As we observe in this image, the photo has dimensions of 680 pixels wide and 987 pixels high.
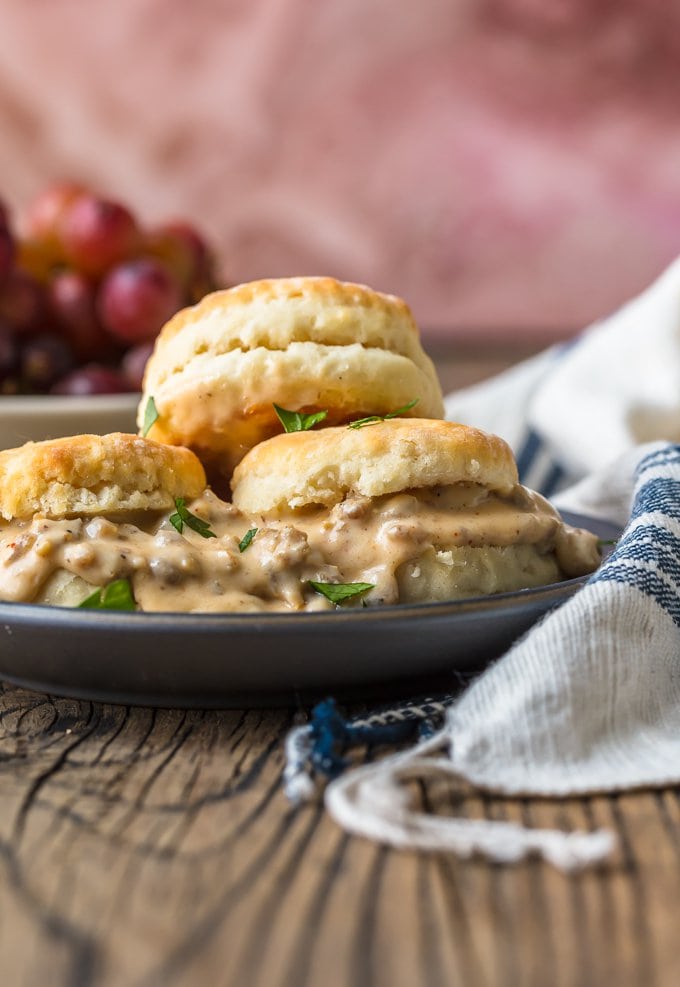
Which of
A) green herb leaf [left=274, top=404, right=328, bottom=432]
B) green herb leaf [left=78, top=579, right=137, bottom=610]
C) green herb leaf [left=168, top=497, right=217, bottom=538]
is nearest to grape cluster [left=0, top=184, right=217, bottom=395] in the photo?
green herb leaf [left=274, top=404, right=328, bottom=432]

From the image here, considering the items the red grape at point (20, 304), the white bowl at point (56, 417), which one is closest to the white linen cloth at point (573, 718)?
the white bowl at point (56, 417)

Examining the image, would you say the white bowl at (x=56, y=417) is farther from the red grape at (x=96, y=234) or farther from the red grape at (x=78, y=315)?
the red grape at (x=96, y=234)

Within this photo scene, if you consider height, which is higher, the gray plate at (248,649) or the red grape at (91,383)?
the gray plate at (248,649)

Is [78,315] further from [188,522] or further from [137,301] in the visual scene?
[188,522]

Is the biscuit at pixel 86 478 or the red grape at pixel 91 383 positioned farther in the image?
the red grape at pixel 91 383

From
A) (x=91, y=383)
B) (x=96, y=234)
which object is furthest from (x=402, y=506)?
(x=96, y=234)

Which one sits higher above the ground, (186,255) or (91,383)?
(186,255)

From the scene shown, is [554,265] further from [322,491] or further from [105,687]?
[105,687]

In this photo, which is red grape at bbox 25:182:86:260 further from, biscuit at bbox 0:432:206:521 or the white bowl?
biscuit at bbox 0:432:206:521
